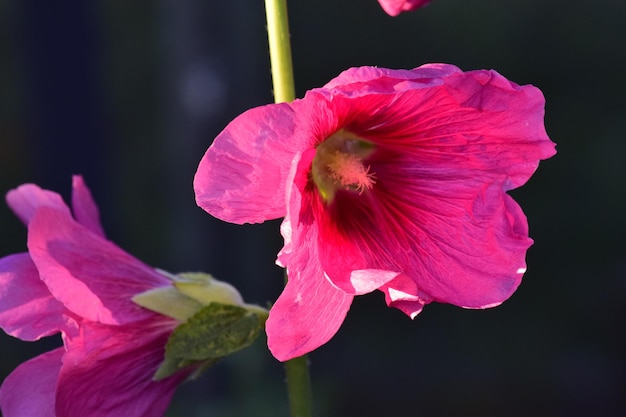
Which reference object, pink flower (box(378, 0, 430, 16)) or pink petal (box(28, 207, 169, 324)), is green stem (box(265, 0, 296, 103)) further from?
pink petal (box(28, 207, 169, 324))

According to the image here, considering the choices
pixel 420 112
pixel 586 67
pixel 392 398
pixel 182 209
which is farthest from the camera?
pixel 586 67

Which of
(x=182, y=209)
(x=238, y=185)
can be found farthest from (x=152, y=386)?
(x=182, y=209)

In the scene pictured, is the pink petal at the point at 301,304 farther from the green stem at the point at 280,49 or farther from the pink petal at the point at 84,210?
the pink petal at the point at 84,210

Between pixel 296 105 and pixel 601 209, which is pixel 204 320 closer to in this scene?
pixel 296 105

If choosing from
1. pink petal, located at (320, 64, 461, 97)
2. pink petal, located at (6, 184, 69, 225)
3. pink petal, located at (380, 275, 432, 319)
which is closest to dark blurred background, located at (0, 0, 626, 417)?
pink petal, located at (6, 184, 69, 225)

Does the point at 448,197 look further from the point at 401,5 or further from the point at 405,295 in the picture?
the point at 401,5

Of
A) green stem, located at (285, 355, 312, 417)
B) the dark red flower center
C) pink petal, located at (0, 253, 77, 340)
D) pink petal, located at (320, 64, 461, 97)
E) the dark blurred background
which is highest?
pink petal, located at (320, 64, 461, 97)
